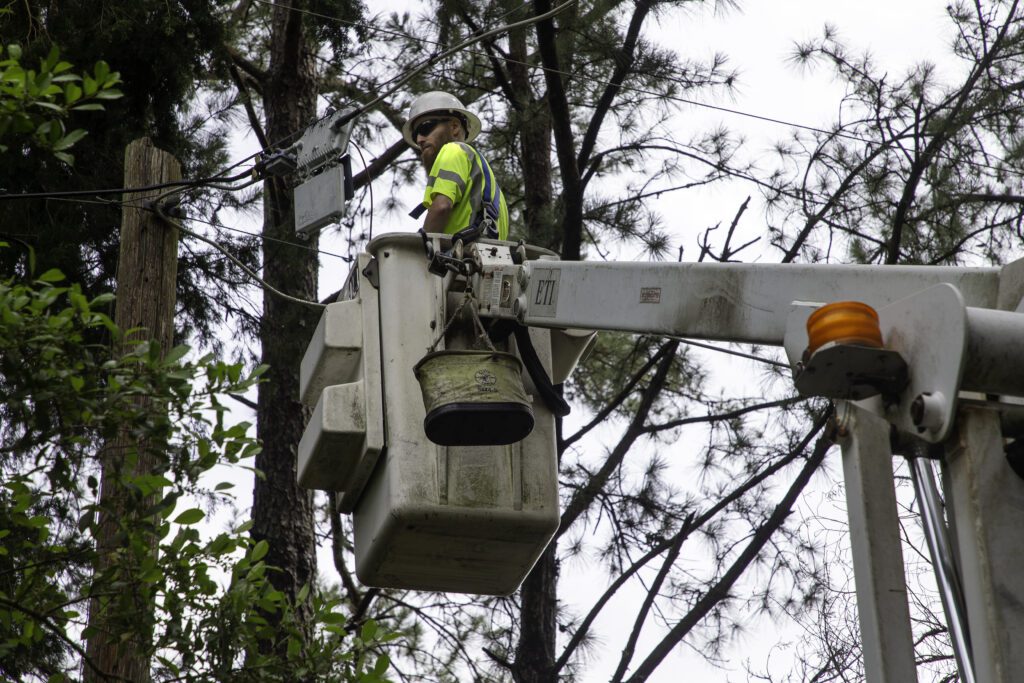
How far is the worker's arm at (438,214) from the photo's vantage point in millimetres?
5402

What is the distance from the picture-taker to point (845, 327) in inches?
95.3

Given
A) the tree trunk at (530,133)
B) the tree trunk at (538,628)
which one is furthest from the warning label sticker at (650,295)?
the tree trunk at (530,133)

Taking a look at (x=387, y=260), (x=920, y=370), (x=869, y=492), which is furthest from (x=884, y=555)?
(x=387, y=260)

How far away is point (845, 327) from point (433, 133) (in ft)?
12.6

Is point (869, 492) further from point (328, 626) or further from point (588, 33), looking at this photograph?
point (588, 33)

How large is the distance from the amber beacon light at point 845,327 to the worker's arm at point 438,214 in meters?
3.08

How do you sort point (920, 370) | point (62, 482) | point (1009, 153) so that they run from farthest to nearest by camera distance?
point (1009, 153)
point (62, 482)
point (920, 370)

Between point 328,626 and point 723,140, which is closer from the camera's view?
point 328,626

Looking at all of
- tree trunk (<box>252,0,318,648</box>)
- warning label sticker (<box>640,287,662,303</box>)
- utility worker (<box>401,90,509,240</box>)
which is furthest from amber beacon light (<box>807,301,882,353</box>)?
tree trunk (<box>252,0,318,648</box>)

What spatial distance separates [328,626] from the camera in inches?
185

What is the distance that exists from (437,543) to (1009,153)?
501 centimetres

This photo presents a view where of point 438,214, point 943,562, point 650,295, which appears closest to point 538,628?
point 438,214

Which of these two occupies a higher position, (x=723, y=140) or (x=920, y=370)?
(x=723, y=140)

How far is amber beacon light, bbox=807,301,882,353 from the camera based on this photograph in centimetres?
240
